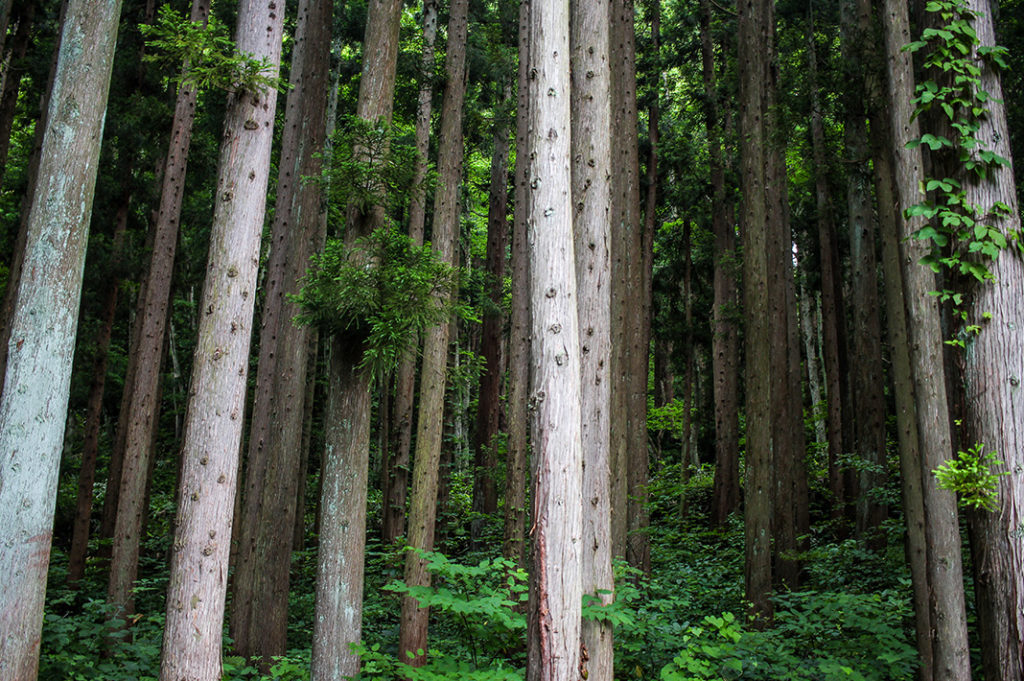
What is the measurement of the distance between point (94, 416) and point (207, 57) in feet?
35.3

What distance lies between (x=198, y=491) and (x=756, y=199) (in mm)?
7446

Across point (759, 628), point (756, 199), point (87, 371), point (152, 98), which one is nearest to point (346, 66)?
point (152, 98)

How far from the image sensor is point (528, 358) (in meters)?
4.43

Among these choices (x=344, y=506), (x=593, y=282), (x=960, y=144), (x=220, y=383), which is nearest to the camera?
(x=960, y=144)

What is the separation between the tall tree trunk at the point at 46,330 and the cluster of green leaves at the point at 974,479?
6326 mm

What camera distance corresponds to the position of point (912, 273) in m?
5.86

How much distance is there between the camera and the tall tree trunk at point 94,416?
1224 cm

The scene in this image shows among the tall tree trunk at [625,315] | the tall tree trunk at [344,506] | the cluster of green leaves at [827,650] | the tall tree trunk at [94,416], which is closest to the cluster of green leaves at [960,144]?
the tall tree trunk at [625,315]

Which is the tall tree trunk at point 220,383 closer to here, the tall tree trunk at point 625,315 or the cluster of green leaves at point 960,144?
the tall tree trunk at point 625,315

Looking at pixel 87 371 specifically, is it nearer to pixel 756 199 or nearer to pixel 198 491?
pixel 198 491

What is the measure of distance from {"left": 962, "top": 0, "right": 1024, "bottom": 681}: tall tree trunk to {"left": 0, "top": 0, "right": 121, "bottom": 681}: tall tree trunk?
661 cm

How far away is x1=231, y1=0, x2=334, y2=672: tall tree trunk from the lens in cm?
806

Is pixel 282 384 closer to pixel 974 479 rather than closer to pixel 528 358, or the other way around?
pixel 528 358

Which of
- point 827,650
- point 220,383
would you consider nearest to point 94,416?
point 220,383
